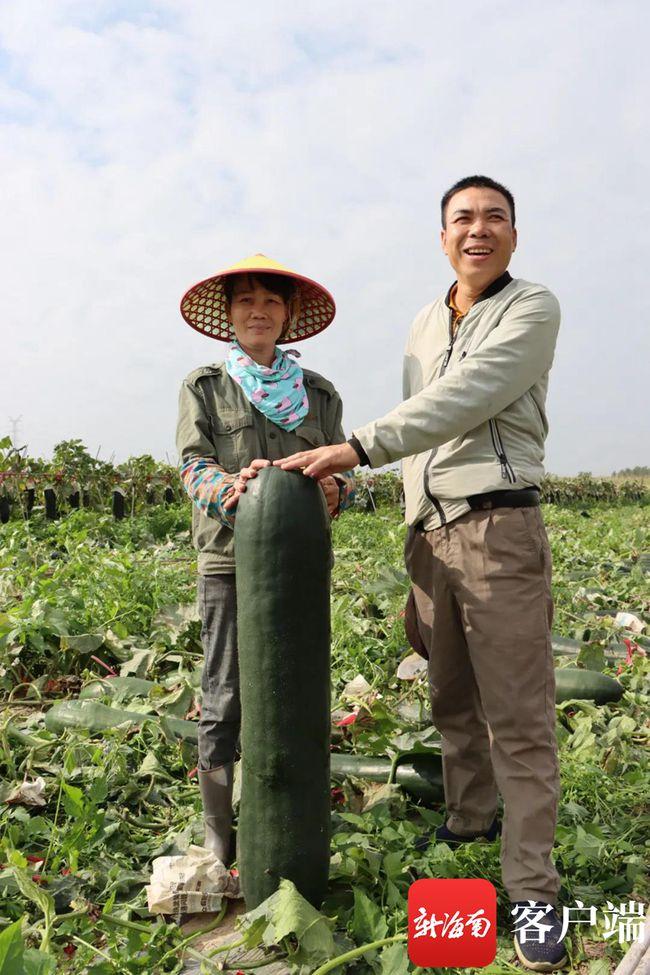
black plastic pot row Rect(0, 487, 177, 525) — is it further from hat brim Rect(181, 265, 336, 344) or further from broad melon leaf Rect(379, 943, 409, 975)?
broad melon leaf Rect(379, 943, 409, 975)

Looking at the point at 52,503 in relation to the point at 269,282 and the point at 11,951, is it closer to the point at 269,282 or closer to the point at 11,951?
the point at 269,282

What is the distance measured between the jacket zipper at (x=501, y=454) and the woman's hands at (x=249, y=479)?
546mm

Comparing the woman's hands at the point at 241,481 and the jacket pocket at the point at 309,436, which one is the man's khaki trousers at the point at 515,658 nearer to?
the jacket pocket at the point at 309,436

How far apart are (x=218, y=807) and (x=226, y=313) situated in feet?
6.01

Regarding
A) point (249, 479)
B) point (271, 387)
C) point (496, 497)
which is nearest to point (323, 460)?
point (249, 479)

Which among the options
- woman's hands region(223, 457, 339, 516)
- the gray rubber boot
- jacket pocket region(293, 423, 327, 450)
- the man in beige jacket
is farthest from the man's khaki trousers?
the gray rubber boot

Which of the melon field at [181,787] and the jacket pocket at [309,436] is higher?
the jacket pocket at [309,436]

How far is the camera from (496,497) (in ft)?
8.80

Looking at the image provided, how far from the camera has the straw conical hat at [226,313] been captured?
2.96 m

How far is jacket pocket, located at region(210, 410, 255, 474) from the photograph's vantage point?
113 inches

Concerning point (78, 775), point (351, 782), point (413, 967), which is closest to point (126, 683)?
point (78, 775)

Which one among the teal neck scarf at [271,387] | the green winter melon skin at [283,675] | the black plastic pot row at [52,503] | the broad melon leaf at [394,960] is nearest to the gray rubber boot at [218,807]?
the green winter melon skin at [283,675]

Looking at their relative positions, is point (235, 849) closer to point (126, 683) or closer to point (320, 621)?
point (320, 621)

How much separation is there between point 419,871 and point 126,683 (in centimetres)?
212
